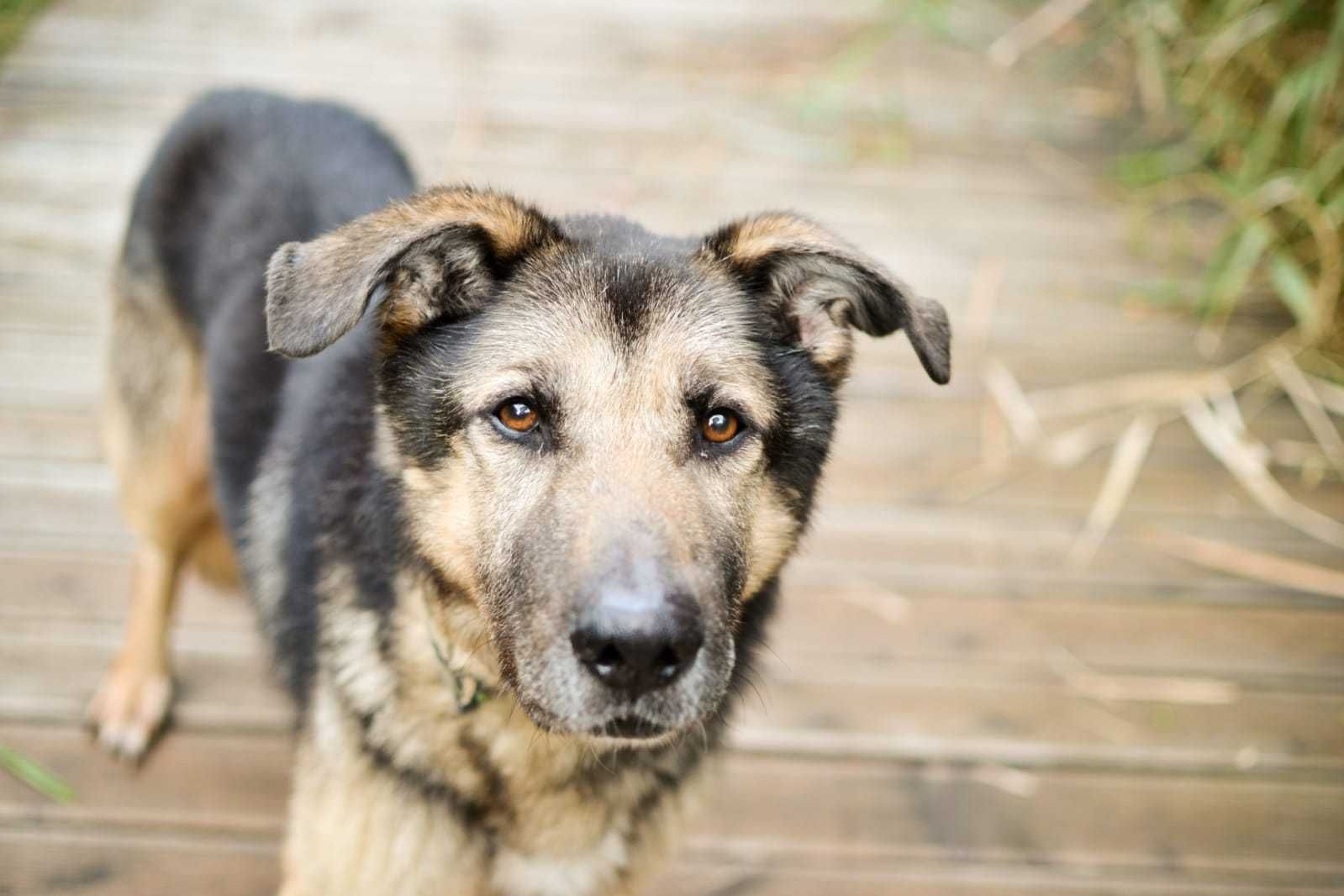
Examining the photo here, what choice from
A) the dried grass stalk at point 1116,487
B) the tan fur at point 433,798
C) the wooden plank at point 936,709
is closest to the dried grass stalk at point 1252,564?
the dried grass stalk at point 1116,487

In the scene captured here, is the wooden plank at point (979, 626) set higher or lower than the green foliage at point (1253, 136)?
lower

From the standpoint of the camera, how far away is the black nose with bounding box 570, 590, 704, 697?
174cm

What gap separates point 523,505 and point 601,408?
0.23 m

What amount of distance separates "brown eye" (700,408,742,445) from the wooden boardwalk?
115cm

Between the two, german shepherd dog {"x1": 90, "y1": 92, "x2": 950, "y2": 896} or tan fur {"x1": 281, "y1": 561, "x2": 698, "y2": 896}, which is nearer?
german shepherd dog {"x1": 90, "y1": 92, "x2": 950, "y2": 896}

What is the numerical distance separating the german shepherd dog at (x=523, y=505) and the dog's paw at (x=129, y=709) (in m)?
0.50

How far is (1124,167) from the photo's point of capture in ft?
18.5

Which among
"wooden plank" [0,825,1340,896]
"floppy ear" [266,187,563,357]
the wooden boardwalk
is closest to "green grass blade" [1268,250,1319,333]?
the wooden boardwalk

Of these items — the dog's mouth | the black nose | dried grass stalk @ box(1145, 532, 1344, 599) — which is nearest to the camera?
the black nose

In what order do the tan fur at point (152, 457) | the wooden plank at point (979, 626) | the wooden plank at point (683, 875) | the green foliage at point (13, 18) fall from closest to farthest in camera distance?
the wooden plank at point (683, 875)
the tan fur at point (152, 457)
the wooden plank at point (979, 626)
the green foliage at point (13, 18)

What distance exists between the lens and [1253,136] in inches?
210

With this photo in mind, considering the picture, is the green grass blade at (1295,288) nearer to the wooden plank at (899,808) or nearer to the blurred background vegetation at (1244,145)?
the blurred background vegetation at (1244,145)

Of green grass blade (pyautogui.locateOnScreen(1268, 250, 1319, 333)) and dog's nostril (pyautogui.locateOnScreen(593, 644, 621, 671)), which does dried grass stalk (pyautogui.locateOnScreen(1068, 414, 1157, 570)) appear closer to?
green grass blade (pyautogui.locateOnScreen(1268, 250, 1319, 333))

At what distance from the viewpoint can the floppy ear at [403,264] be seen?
180 centimetres
